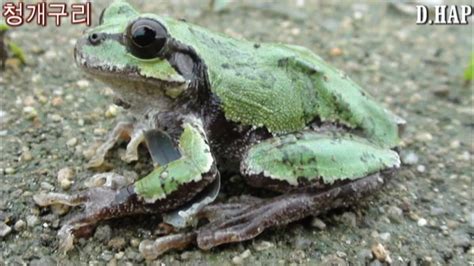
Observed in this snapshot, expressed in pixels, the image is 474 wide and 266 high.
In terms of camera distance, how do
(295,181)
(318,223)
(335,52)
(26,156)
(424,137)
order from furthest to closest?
(335,52)
(424,137)
(26,156)
(318,223)
(295,181)

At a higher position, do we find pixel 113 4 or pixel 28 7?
pixel 113 4

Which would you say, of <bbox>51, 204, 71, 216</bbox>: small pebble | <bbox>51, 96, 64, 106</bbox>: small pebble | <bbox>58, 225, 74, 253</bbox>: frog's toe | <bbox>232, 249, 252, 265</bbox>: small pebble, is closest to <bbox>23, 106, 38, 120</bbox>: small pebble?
<bbox>51, 96, 64, 106</bbox>: small pebble

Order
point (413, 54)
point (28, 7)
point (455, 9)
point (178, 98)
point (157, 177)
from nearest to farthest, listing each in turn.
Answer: point (157, 177) → point (178, 98) → point (28, 7) → point (413, 54) → point (455, 9)

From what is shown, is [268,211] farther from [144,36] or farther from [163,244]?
[144,36]

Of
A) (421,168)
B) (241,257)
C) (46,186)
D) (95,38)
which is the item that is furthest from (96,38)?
(421,168)

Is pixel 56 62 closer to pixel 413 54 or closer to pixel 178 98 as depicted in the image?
pixel 178 98

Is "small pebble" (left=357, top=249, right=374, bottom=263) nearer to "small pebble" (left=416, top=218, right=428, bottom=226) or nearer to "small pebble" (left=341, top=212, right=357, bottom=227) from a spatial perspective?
"small pebble" (left=341, top=212, right=357, bottom=227)

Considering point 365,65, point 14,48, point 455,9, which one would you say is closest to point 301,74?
point 365,65

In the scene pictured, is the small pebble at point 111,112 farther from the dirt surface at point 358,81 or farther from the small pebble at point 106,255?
the small pebble at point 106,255
